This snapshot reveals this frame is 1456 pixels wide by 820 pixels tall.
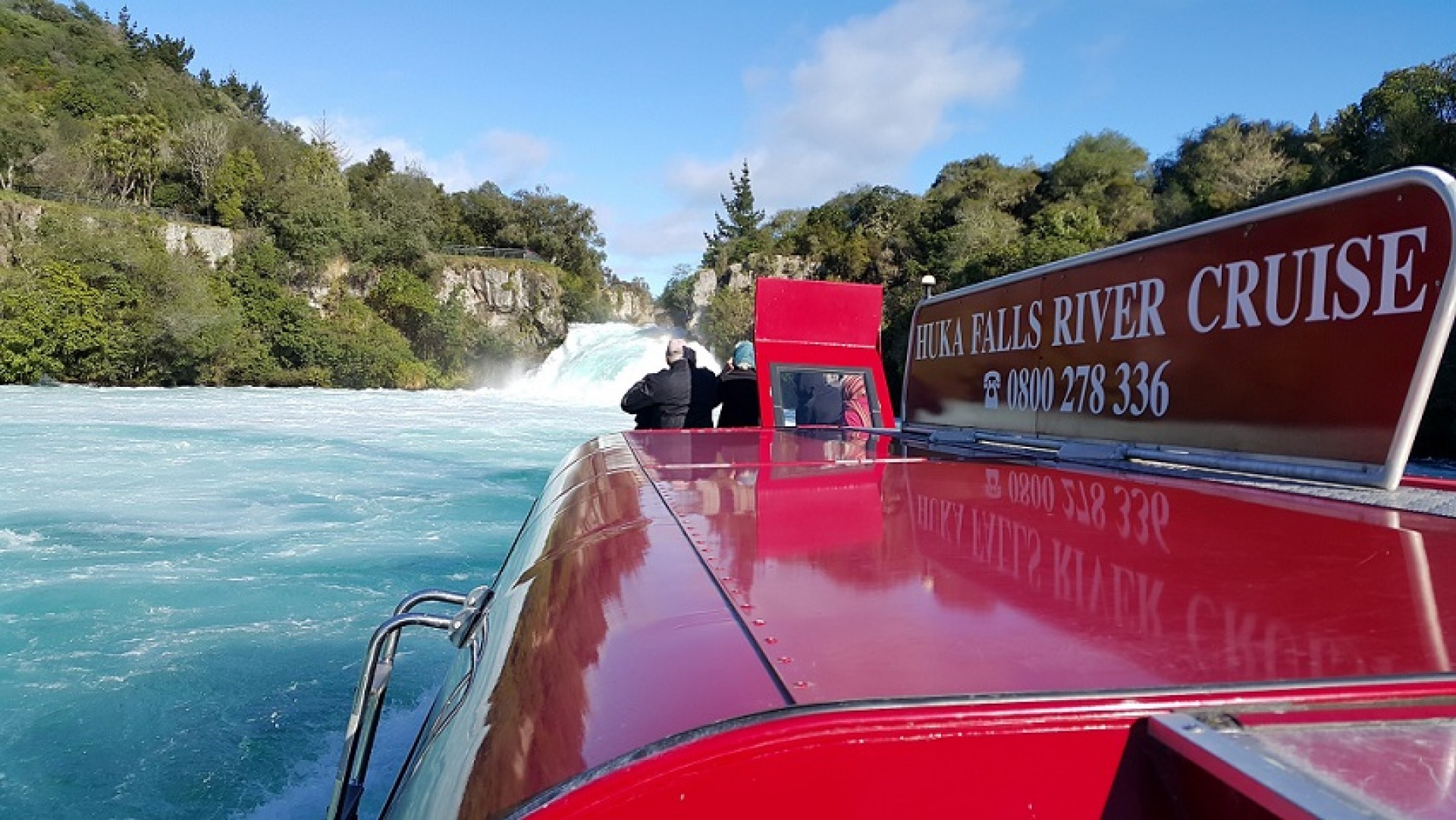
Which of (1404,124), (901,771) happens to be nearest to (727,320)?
(1404,124)

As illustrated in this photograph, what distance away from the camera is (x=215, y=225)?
46.1 meters

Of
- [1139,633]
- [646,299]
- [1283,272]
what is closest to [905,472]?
[1283,272]

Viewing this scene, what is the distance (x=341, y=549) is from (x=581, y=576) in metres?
6.97

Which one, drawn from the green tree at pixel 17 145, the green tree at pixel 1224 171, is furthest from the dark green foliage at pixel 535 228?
the green tree at pixel 1224 171

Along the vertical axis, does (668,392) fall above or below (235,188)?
below

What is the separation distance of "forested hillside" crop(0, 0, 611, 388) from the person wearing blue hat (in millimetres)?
35556

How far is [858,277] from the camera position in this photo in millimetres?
47781

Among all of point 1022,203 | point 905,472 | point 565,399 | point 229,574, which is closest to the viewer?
point 905,472

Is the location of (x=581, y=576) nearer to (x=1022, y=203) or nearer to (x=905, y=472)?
(x=905, y=472)

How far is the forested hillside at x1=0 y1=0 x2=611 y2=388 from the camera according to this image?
35.4 meters

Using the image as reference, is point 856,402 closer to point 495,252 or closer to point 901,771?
point 901,771

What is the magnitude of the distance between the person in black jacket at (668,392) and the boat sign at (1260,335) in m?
3.33

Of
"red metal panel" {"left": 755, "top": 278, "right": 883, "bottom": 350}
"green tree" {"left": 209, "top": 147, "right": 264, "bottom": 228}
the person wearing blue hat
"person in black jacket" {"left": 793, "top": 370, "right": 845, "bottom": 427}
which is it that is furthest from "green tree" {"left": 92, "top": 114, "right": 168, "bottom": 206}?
"person in black jacket" {"left": 793, "top": 370, "right": 845, "bottom": 427}

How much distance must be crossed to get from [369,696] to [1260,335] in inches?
107
